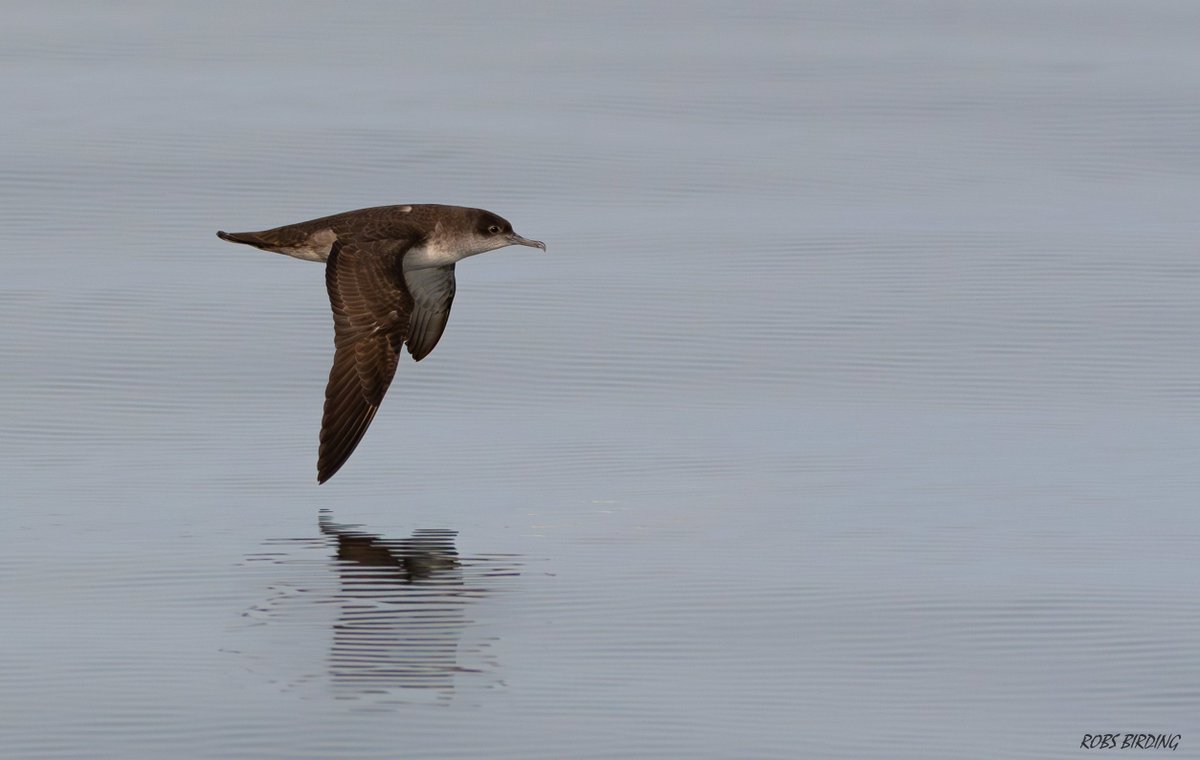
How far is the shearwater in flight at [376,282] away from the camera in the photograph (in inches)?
436

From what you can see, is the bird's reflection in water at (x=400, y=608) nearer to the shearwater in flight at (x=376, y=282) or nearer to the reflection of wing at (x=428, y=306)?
the shearwater in flight at (x=376, y=282)

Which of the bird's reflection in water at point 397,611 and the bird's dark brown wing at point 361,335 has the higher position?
the bird's dark brown wing at point 361,335

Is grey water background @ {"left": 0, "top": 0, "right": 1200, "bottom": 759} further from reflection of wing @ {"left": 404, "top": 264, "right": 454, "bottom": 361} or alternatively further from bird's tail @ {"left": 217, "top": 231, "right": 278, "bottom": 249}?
bird's tail @ {"left": 217, "top": 231, "right": 278, "bottom": 249}

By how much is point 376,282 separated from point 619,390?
212 cm

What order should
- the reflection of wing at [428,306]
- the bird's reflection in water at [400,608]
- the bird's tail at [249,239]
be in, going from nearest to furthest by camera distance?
the bird's reflection in water at [400,608] → the bird's tail at [249,239] → the reflection of wing at [428,306]

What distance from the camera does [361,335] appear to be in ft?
37.1

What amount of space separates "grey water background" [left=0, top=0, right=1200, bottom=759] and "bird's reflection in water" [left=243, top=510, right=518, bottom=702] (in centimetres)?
3

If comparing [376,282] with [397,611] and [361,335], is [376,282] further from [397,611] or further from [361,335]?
[397,611]

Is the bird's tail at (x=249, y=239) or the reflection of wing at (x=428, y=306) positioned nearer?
the bird's tail at (x=249, y=239)

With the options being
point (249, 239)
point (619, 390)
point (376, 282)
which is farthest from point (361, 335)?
point (619, 390)

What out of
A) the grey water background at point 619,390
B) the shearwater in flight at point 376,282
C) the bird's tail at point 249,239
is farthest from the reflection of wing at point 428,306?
the bird's tail at point 249,239

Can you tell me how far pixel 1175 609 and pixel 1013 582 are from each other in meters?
0.68

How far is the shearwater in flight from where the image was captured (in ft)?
36.4

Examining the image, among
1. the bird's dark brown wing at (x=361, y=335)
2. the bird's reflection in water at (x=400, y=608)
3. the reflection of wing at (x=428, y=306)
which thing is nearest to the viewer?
the bird's reflection in water at (x=400, y=608)
